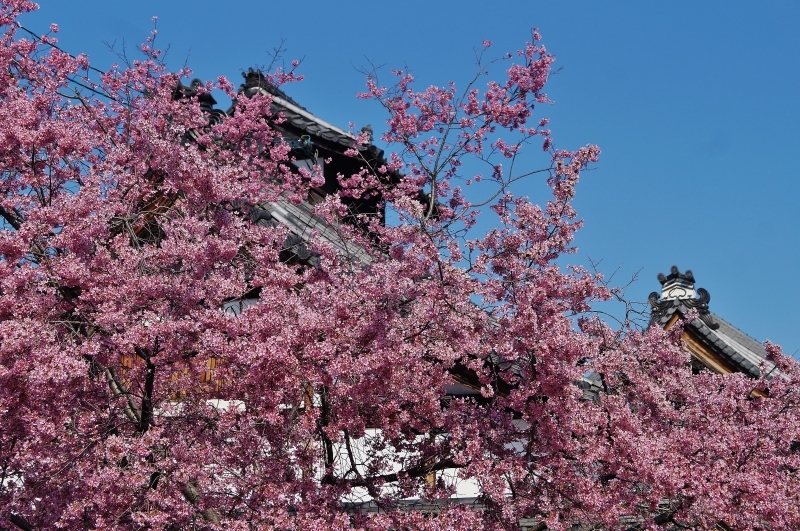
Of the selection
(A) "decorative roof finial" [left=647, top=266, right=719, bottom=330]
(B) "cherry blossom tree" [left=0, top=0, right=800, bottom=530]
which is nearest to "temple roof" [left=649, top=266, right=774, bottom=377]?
(A) "decorative roof finial" [left=647, top=266, right=719, bottom=330]

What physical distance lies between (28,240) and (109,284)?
2.57 feet

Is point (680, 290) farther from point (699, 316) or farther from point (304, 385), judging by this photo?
point (304, 385)

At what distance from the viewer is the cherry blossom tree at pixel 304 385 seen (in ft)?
20.6

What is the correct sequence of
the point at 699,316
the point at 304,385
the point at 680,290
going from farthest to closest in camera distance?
the point at 680,290 → the point at 699,316 → the point at 304,385

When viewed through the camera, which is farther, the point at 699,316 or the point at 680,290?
the point at 680,290

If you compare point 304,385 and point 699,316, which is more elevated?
point 699,316

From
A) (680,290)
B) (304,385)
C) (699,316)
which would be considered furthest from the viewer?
(680,290)

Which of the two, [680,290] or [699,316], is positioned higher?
[680,290]

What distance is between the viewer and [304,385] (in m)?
6.70

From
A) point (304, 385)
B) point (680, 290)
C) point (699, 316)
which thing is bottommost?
point (304, 385)

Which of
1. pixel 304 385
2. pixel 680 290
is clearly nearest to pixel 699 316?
pixel 680 290

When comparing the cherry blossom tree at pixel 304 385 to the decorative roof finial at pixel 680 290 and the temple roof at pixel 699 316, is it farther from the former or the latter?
the decorative roof finial at pixel 680 290

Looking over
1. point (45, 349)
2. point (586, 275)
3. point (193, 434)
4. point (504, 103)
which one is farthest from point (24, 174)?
point (504, 103)

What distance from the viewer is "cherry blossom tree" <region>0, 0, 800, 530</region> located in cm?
629
